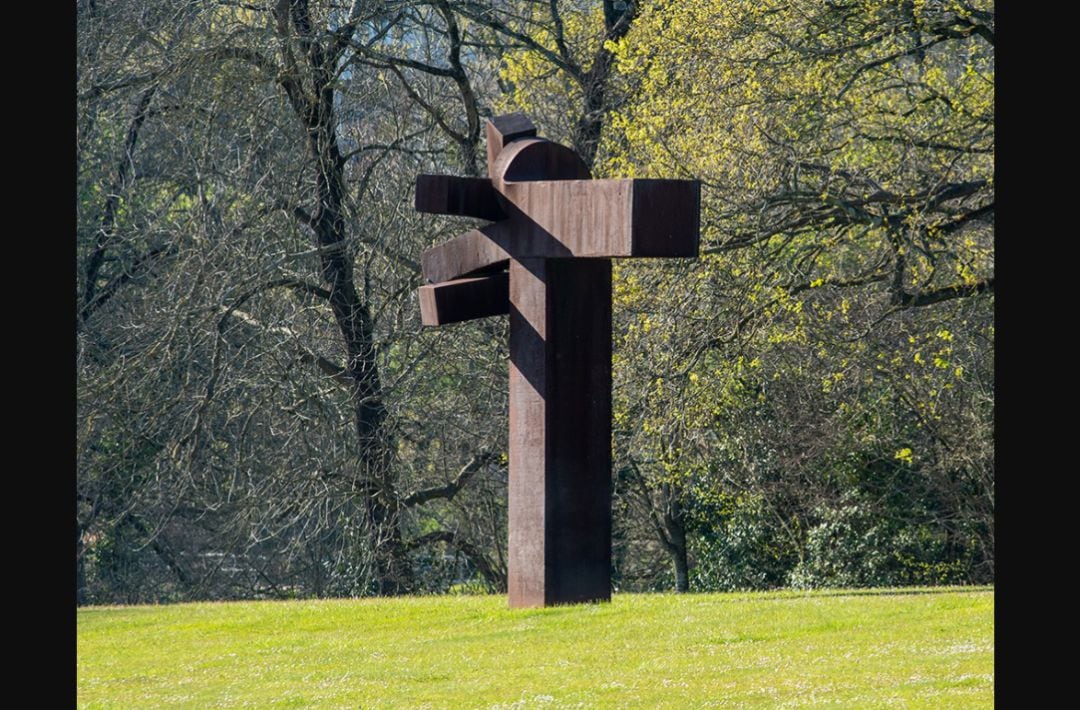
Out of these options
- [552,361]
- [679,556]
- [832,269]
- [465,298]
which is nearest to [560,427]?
[552,361]

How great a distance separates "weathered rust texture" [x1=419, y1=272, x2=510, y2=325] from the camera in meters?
10.8

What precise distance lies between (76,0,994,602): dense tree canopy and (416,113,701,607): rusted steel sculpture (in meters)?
4.98

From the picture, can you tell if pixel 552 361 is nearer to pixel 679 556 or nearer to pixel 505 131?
pixel 505 131

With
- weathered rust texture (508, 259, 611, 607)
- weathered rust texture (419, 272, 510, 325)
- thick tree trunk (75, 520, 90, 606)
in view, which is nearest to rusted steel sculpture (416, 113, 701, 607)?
weathered rust texture (508, 259, 611, 607)

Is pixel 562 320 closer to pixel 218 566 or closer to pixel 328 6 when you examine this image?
pixel 328 6

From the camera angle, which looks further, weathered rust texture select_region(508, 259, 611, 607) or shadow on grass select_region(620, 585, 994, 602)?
shadow on grass select_region(620, 585, 994, 602)

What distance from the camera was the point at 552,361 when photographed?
1023cm

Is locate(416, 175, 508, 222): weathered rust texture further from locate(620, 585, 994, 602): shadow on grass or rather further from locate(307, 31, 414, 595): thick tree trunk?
locate(307, 31, 414, 595): thick tree trunk

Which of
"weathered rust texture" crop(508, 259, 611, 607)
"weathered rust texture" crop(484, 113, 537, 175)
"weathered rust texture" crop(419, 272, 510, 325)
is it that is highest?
"weathered rust texture" crop(484, 113, 537, 175)

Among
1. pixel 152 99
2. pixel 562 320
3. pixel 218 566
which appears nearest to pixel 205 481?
pixel 218 566

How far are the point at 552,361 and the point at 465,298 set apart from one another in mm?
914

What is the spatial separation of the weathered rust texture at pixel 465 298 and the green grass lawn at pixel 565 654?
1.97m

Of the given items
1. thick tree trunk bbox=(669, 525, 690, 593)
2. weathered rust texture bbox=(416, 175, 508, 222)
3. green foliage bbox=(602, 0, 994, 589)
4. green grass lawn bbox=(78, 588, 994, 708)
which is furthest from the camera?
thick tree trunk bbox=(669, 525, 690, 593)

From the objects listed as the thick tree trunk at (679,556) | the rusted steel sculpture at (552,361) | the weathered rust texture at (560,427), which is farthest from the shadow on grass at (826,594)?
the thick tree trunk at (679,556)
